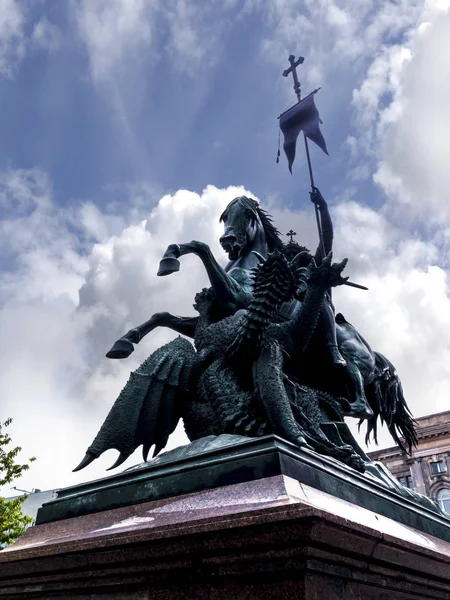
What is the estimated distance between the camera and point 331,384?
5844mm

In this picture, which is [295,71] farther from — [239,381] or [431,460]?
[431,460]

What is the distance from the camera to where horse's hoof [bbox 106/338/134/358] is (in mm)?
5414

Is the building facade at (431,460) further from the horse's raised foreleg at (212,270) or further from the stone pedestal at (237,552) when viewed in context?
the stone pedestal at (237,552)

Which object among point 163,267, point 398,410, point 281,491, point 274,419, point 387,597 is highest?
point 163,267

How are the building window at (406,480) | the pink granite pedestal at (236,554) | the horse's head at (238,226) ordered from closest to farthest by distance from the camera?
the pink granite pedestal at (236,554) → the horse's head at (238,226) → the building window at (406,480)

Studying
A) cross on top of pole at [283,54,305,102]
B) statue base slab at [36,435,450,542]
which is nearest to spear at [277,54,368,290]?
cross on top of pole at [283,54,305,102]

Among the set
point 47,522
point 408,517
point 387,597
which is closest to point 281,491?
point 387,597

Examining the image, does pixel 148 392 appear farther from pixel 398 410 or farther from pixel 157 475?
pixel 398 410

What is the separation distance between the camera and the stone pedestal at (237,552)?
2570mm

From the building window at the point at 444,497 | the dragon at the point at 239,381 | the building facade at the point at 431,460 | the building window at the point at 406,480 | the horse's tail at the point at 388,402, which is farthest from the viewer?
the building window at the point at 406,480

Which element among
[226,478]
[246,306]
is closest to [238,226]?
[246,306]

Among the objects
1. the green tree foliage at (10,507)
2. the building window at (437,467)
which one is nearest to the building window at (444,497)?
the building window at (437,467)

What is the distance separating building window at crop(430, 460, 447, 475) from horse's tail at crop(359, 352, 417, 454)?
31721 millimetres

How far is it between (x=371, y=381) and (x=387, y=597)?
11.5 ft
